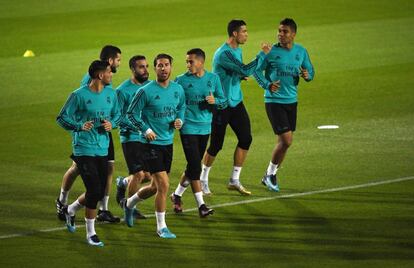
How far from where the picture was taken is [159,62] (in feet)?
48.2

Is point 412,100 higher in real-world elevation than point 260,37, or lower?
lower

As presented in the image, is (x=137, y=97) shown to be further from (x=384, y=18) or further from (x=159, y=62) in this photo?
(x=384, y=18)

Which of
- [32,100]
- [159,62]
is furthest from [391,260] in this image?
[32,100]

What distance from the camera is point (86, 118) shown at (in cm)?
1449

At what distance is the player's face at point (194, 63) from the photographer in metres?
15.6

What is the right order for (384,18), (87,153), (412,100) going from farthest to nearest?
(384,18), (412,100), (87,153)

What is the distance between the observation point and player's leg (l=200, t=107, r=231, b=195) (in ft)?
56.4

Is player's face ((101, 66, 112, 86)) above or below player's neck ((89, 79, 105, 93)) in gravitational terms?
above

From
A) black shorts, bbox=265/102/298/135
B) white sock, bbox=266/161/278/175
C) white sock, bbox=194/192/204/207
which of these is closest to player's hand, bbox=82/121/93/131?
white sock, bbox=194/192/204/207

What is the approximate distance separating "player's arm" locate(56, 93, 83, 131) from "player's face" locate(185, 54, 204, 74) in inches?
71.7

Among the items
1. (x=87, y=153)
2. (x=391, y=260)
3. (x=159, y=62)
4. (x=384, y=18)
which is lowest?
(x=391, y=260)

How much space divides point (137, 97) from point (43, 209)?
249 cm

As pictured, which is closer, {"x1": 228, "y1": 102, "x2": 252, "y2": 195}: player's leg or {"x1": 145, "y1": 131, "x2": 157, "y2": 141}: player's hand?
{"x1": 145, "y1": 131, "x2": 157, "y2": 141}: player's hand

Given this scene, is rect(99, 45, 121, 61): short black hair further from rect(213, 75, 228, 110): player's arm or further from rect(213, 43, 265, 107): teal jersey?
rect(213, 43, 265, 107): teal jersey
